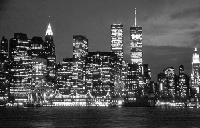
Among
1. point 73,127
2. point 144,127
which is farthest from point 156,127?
point 73,127

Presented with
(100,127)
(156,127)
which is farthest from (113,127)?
(156,127)

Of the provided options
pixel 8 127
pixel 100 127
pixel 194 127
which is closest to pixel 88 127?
pixel 100 127

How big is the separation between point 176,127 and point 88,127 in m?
17.6

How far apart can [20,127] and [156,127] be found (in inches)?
1055

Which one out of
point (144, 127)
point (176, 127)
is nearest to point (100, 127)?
point (144, 127)

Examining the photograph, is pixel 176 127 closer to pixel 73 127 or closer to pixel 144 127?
pixel 144 127

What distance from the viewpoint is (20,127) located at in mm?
91625

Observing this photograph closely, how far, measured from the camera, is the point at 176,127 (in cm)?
9400

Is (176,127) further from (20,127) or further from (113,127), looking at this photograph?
(20,127)

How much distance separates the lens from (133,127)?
9294cm

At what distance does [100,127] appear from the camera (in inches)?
3600

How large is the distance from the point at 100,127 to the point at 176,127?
15301 mm

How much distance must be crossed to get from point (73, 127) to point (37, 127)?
702 cm

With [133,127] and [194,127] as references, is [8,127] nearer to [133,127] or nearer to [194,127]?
[133,127]
